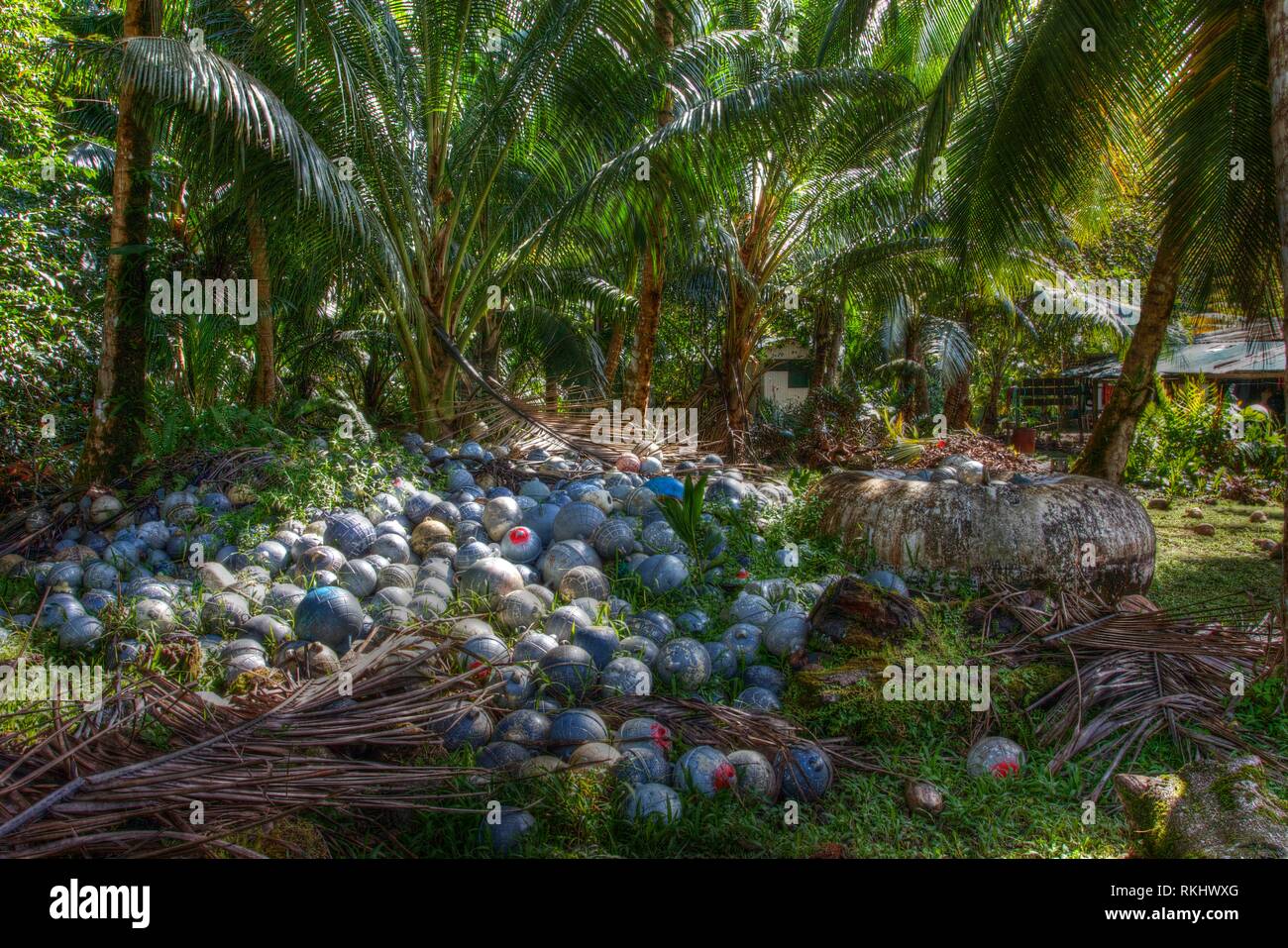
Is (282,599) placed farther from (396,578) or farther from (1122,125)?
(1122,125)

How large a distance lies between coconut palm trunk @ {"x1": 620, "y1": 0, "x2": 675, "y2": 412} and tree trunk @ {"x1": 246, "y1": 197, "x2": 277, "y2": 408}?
3076 millimetres

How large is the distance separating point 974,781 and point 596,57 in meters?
6.18

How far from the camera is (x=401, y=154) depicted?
7.28 m

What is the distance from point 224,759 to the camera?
2.70 metres

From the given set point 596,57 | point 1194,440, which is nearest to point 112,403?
point 596,57

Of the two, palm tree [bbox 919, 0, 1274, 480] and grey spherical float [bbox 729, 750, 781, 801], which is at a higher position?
palm tree [bbox 919, 0, 1274, 480]

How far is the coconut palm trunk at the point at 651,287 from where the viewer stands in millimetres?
7695

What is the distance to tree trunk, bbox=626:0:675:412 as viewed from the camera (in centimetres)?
748

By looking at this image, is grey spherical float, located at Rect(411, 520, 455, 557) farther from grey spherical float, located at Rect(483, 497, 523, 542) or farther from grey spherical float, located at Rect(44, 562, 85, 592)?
grey spherical float, located at Rect(44, 562, 85, 592)

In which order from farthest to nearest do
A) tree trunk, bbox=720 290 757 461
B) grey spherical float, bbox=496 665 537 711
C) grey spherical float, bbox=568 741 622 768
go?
tree trunk, bbox=720 290 757 461 < grey spherical float, bbox=496 665 537 711 < grey spherical float, bbox=568 741 622 768

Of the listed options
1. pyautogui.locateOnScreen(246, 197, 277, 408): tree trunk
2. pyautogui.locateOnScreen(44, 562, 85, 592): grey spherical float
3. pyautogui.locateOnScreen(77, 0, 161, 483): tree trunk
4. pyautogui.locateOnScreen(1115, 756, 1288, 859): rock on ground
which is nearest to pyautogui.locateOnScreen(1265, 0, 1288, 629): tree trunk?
pyautogui.locateOnScreen(1115, 756, 1288, 859): rock on ground

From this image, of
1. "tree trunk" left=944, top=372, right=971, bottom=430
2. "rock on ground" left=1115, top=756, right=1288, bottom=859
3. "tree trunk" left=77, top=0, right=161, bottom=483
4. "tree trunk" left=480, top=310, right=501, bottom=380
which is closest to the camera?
"rock on ground" left=1115, top=756, right=1288, bottom=859

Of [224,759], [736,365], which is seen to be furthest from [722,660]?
[736,365]

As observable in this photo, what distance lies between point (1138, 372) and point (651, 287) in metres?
4.31
